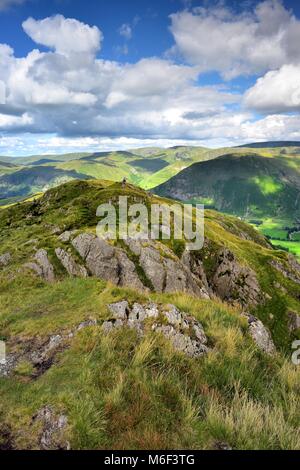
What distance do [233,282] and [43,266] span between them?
53446 millimetres

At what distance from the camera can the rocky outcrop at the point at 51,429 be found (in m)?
8.41

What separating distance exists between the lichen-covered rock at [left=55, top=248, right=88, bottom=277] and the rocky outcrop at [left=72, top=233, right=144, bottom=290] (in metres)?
1.74

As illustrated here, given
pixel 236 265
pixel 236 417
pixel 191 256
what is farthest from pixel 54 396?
pixel 236 265

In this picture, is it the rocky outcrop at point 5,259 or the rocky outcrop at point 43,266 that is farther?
the rocky outcrop at point 5,259

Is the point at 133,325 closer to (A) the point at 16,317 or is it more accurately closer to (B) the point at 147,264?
(A) the point at 16,317

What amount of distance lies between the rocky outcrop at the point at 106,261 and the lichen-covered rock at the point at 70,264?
5.71 feet

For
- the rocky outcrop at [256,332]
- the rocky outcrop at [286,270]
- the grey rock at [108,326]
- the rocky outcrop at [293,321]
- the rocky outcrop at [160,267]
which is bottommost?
the rocky outcrop at [293,321]

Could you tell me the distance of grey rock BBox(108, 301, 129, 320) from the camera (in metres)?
16.7

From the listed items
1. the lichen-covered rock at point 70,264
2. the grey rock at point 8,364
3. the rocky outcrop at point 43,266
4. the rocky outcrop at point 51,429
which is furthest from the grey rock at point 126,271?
the rocky outcrop at point 51,429

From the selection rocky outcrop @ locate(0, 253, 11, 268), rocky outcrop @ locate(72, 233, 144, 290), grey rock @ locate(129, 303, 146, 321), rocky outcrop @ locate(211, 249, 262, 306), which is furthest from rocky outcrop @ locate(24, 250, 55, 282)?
rocky outcrop @ locate(211, 249, 262, 306)

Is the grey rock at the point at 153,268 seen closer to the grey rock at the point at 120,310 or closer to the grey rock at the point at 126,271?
the grey rock at the point at 126,271

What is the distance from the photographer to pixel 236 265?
295ft

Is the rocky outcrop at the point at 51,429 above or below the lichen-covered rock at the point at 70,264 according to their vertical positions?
above

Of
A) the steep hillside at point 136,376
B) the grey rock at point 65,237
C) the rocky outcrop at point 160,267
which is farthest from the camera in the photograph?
the rocky outcrop at point 160,267
